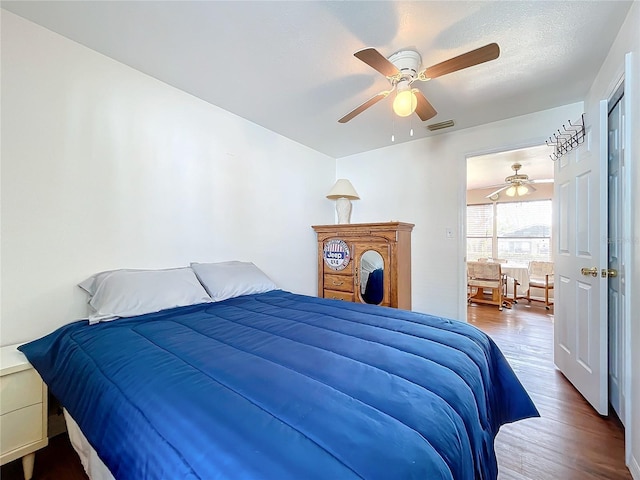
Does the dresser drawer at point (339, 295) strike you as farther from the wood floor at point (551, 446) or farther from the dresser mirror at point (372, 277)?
the wood floor at point (551, 446)

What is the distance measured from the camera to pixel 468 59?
1.45 meters

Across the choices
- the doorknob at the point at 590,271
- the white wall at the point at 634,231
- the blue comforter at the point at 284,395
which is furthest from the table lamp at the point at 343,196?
the white wall at the point at 634,231

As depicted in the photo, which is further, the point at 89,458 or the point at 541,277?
the point at 541,277

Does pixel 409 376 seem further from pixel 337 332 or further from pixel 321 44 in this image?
pixel 321 44

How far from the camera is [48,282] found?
1.64m

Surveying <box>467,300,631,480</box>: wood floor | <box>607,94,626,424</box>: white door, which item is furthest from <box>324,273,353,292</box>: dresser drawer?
<box>607,94,626,424</box>: white door

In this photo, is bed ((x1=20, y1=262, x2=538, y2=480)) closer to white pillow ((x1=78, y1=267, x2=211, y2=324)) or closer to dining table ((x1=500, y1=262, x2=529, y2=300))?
white pillow ((x1=78, y1=267, x2=211, y2=324))

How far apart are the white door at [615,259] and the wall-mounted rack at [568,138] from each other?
28cm

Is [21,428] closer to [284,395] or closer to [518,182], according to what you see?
[284,395]

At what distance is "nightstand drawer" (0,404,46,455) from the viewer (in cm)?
126

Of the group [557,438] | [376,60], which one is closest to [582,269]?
[557,438]

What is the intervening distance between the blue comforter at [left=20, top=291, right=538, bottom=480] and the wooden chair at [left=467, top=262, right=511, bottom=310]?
4.04m

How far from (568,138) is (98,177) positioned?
3762 millimetres

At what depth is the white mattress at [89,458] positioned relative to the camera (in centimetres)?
103
